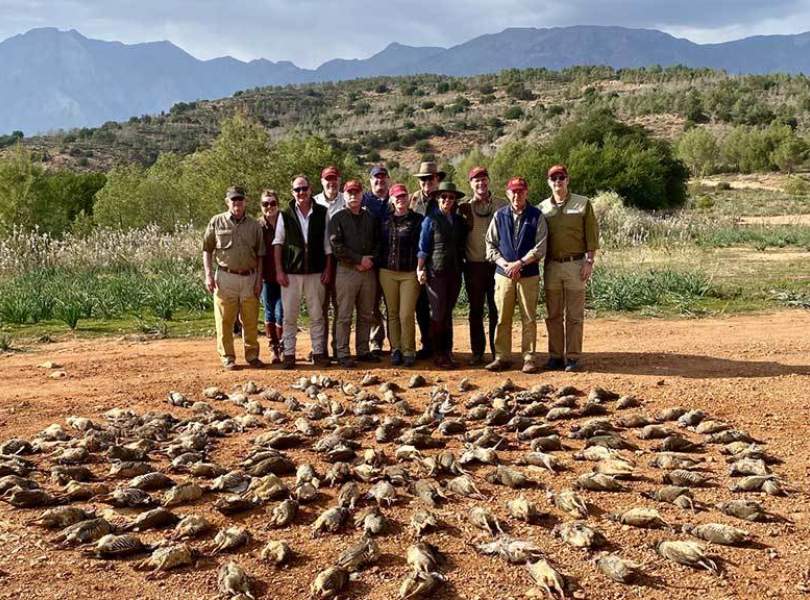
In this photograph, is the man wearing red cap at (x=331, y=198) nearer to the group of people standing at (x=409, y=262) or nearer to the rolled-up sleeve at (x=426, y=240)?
the group of people standing at (x=409, y=262)

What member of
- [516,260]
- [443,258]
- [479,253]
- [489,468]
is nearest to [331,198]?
[443,258]

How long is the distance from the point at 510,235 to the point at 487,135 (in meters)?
47.6

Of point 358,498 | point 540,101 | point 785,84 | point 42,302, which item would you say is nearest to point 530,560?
point 358,498

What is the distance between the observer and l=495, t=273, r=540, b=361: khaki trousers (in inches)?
300

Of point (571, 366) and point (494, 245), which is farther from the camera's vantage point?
point (571, 366)

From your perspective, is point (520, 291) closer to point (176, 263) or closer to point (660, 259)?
point (176, 263)

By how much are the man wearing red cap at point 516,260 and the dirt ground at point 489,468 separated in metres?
0.37

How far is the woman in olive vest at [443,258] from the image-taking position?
767 cm

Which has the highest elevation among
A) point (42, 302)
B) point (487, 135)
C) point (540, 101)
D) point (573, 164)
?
point (540, 101)

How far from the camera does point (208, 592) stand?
372cm

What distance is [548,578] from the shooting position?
3.67 m

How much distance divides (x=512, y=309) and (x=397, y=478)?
3245 millimetres

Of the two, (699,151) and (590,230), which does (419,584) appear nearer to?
(590,230)

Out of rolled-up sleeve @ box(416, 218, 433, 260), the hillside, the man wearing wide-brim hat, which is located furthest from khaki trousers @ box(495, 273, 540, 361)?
the hillside
